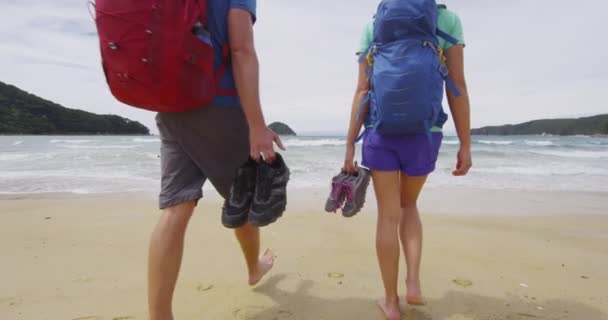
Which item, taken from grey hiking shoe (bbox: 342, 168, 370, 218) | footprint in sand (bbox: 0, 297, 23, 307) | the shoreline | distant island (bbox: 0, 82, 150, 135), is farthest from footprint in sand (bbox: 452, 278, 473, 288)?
distant island (bbox: 0, 82, 150, 135)

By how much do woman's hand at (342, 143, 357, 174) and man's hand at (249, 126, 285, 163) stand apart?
23.0 inches

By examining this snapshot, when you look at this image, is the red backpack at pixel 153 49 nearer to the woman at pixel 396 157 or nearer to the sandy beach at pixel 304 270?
the woman at pixel 396 157

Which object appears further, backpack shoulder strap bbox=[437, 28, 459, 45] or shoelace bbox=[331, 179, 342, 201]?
shoelace bbox=[331, 179, 342, 201]

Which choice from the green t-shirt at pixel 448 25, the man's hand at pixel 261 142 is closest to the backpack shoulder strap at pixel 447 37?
the green t-shirt at pixel 448 25

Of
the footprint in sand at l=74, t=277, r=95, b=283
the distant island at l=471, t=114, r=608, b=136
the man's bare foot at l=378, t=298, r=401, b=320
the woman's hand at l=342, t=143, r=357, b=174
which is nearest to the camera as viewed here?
the man's bare foot at l=378, t=298, r=401, b=320

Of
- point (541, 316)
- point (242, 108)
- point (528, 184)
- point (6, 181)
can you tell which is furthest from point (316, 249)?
point (6, 181)

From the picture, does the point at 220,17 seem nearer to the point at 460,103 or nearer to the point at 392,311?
the point at 460,103

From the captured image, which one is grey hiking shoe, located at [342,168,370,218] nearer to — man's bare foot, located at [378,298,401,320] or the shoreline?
man's bare foot, located at [378,298,401,320]

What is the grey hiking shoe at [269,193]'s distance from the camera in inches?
62.4

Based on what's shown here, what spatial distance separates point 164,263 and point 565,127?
309 feet

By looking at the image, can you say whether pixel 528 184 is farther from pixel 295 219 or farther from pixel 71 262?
pixel 71 262

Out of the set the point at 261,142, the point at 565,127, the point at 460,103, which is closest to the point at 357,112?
the point at 460,103

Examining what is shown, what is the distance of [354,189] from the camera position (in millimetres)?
1982

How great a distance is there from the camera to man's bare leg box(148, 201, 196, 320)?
4.87 ft
